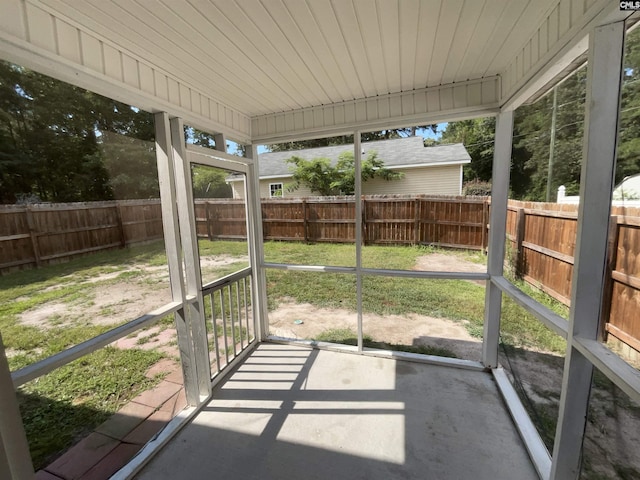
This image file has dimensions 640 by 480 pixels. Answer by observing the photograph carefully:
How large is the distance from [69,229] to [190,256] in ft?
2.45

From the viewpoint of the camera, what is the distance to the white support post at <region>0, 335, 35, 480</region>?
97 cm

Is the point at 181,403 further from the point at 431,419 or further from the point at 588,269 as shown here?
the point at 588,269

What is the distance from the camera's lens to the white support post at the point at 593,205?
3.41ft

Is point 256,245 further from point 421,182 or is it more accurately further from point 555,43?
point 421,182

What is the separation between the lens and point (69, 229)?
1449mm

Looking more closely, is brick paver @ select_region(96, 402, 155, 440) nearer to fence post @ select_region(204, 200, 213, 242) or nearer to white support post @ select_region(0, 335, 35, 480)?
white support post @ select_region(0, 335, 35, 480)

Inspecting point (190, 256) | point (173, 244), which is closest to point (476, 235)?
point (190, 256)

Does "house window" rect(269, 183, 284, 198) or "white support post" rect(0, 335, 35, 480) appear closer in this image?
"white support post" rect(0, 335, 35, 480)

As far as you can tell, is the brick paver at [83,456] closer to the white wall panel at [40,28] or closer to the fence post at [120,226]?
the fence post at [120,226]

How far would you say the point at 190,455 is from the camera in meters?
1.74

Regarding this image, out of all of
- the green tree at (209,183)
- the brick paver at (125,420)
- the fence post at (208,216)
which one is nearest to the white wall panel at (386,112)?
the green tree at (209,183)

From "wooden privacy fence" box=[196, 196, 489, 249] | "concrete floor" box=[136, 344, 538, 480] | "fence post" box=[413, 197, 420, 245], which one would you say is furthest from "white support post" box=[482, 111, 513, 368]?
"fence post" box=[413, 197, 420, 245]

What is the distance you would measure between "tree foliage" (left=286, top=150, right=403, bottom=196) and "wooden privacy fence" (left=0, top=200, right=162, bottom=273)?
12.0ft

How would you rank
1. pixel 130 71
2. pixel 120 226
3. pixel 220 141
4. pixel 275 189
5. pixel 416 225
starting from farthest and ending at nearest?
1. pixel 275 189
2. pixel 416 225
3. pixel 220 141
4. pixel 120 226
5. pixel 130 71
